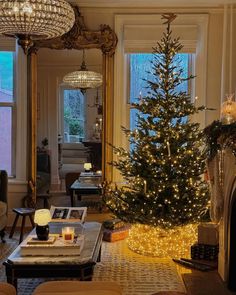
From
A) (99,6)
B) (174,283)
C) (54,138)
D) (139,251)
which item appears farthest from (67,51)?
(174,283)

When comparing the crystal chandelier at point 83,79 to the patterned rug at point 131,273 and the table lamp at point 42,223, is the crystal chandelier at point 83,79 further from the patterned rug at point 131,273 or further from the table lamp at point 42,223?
the table lamp at point 42,223

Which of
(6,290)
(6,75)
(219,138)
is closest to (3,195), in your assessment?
(6,75)

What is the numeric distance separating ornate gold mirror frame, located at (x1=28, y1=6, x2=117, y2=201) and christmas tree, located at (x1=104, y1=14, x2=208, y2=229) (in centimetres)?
112

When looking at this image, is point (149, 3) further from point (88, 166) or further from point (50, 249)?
point (50, 249)

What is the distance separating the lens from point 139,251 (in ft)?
16.3

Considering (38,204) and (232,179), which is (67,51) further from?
(232,179)

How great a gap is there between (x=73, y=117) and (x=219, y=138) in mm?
3045

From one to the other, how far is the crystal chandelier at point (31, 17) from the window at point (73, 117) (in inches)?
94.7

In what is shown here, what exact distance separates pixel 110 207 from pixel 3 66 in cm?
259

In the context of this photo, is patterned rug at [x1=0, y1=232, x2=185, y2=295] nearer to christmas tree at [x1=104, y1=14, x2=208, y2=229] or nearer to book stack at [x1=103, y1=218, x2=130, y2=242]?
book stack at [x1=103, y1=218, x2=130, y2=242]

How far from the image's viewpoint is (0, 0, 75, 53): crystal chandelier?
3.55 metres


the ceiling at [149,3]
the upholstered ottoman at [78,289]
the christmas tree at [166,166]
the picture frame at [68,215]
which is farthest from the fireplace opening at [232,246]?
the ceiling at [149,3]

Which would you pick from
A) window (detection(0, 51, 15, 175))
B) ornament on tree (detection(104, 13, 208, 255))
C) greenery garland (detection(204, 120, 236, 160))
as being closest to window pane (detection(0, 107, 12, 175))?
window (detection(0, 51, 15, 175))

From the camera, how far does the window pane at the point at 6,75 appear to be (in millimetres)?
6266
